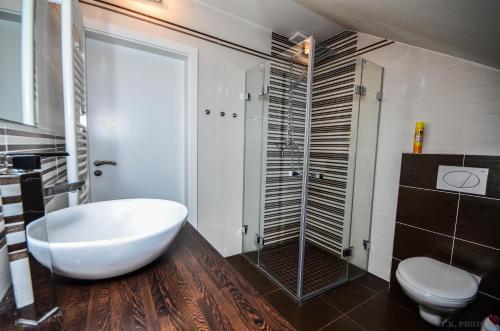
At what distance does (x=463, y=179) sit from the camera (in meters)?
1.49

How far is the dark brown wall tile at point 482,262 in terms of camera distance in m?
1.37

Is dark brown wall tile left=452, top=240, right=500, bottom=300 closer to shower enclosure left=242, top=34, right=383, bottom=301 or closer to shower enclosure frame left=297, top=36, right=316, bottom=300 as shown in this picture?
shower enclosure left=242, top=34, right=383, bottom=301

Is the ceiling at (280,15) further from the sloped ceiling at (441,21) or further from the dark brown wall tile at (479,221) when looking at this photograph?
the dark brown wall tile at (479,221)

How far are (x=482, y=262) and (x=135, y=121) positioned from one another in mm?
2759

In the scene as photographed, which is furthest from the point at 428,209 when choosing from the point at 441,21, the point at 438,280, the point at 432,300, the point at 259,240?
the point at 259,240

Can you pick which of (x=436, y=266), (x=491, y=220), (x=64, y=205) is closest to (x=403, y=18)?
(x=491, y=220)

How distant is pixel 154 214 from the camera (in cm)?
108

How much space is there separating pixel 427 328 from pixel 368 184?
115 cm

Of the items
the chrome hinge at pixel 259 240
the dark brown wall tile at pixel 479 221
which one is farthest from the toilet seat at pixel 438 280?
the chrome hinge at pixel 259 240

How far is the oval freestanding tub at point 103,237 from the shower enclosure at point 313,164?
4.28 feet

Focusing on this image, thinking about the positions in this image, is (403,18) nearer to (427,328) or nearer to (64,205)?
(427,328)

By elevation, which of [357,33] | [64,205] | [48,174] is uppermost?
[357,33]

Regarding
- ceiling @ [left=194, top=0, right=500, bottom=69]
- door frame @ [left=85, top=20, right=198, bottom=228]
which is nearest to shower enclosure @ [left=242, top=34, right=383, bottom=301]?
ceiling @ [left=194, top=0, right=500, bottom=69]

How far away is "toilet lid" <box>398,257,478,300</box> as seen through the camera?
126 cm
